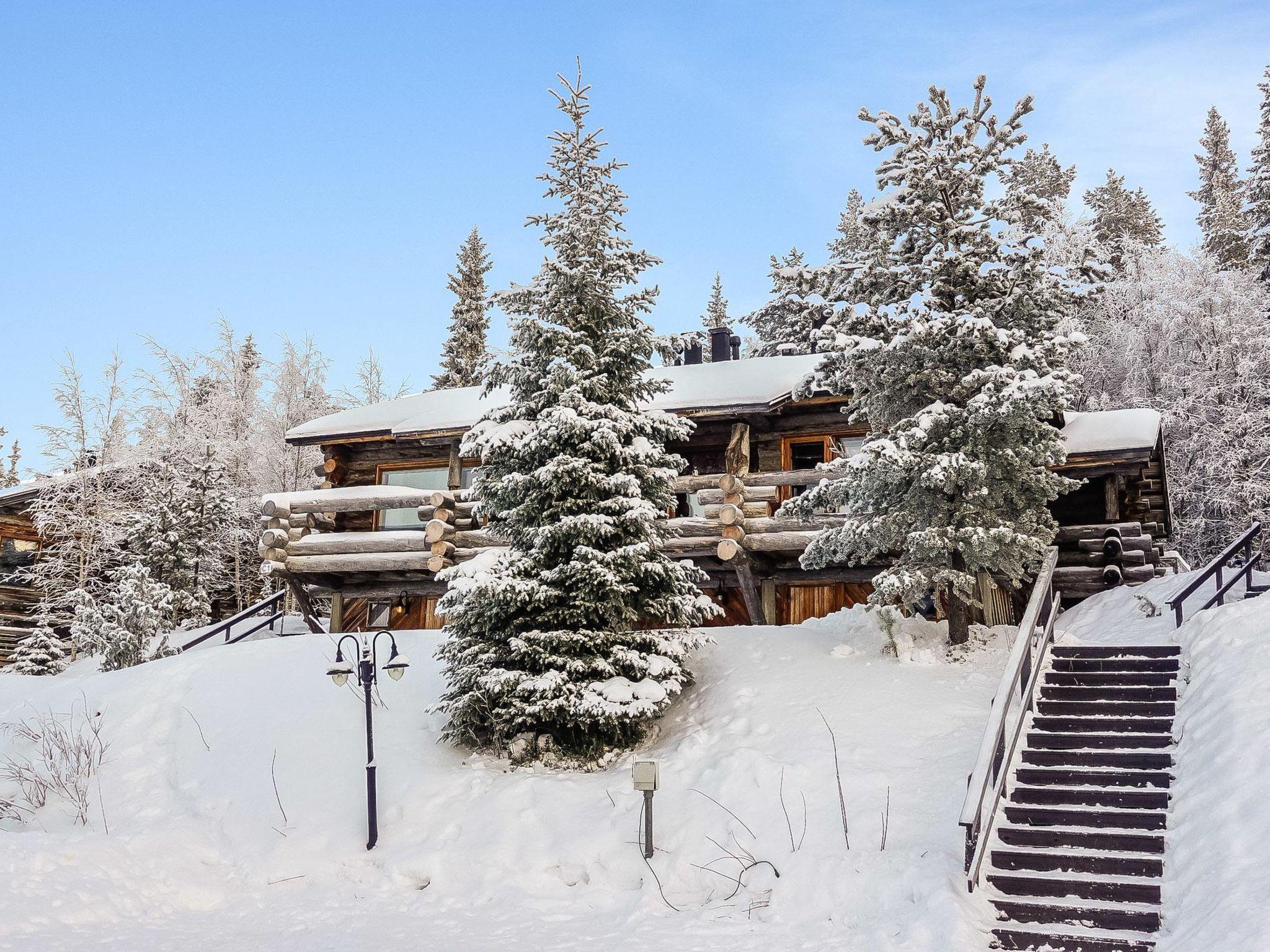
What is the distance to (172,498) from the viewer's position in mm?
26859

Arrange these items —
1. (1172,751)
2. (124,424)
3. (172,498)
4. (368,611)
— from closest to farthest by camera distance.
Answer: (1172,751)
(368,611)
(172,498)
(124,424)

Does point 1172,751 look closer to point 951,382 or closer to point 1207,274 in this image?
point 951,382

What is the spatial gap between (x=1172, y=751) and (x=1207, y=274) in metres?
21.8

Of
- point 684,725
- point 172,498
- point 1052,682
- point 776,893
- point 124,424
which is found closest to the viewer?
point 776,893

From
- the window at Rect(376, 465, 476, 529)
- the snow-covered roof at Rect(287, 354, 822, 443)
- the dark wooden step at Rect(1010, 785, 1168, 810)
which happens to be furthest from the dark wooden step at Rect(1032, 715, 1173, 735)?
the window at Rect(376, 465, 476, 529)

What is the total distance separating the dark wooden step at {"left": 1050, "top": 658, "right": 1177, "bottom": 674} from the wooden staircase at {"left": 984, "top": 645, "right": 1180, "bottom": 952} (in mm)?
16

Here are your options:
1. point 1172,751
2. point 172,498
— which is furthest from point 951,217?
point 172,498

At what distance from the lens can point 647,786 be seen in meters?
10.9

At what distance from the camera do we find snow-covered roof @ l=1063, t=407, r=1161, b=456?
16453mm

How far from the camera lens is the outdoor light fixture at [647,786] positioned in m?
10.9


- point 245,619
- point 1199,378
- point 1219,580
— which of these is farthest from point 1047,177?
point 245,619

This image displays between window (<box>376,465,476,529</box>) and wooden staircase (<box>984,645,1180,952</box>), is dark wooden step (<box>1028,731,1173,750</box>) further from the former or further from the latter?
window (<box>376,465,476,529</box>)

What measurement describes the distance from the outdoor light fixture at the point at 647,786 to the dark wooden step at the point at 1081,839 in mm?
3489

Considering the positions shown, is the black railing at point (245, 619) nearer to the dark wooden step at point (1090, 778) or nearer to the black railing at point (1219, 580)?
the dark wooden step at point (1090, 778)
